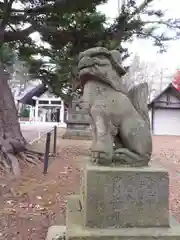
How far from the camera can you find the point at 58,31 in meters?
7.79

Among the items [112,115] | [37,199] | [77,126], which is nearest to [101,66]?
[112,115]

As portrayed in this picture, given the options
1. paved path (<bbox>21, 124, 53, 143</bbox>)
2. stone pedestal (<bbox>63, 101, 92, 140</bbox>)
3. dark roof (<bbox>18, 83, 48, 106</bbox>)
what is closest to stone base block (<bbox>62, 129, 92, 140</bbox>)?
stone pedestal (<bbox>63, 101, 92, 140</bbox>)

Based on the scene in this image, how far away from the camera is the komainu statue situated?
2643 mm

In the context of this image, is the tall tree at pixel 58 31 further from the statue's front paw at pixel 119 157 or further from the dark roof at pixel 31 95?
the dark roof at pixel 31 95

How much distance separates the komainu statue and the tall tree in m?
4.27

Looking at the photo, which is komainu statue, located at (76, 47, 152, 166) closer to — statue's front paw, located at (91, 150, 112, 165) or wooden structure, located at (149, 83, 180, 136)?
statue's front paw, located at (91, 150, 112, 165)

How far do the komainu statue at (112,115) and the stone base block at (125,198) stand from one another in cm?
16

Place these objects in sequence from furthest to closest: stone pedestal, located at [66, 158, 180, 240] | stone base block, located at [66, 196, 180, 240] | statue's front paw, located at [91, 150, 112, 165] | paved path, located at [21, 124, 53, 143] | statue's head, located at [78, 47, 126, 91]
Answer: paved path, located at [21, 124, 53, 143] → statue's head, located at [78, 47, 126, 91] → statue's front paw, located at [91, 150, 112, 165] → stone pedestal, located at [66, 158, 180, 240] → stone base block, located at [66, 196, 180, 240]

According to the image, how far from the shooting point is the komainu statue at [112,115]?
8.67ft

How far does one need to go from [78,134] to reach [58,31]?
891cm

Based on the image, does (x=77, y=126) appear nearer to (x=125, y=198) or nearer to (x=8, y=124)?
(x=8, y=124)

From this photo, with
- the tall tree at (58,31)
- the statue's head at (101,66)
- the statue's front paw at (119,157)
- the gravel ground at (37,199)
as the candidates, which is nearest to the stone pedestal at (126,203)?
the statue's front paw at (119,157)

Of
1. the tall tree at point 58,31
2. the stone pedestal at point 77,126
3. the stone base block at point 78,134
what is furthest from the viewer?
the stone pedestal at point 77,126

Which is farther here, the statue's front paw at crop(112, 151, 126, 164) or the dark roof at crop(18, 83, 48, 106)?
the dark roof at crop(18, 83, 48, 106)
